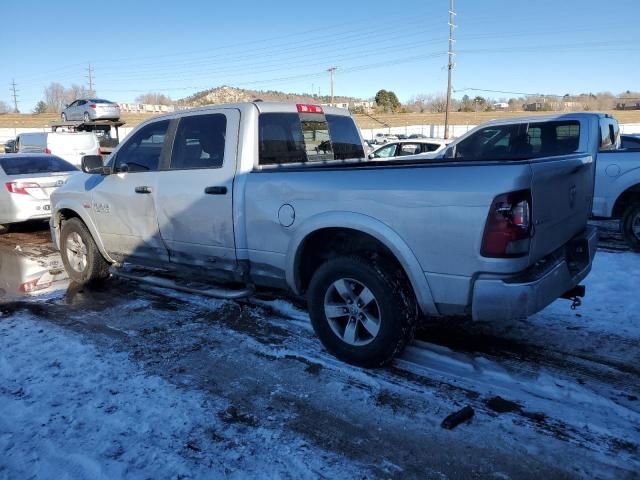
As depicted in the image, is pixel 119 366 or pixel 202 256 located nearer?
pixel 119 366

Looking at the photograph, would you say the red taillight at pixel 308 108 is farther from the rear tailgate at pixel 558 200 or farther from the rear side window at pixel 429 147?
the rear side window at pixel 429 147

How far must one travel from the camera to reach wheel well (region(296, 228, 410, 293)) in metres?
3.55

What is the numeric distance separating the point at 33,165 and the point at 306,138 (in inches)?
275

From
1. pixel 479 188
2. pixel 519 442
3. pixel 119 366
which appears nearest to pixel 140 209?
pixel 119 366

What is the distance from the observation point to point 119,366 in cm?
376

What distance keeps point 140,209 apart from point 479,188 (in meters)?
3.42

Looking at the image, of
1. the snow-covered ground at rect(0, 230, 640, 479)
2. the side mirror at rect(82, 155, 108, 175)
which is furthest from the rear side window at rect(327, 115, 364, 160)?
the side mirror at rect(82, 155, 108, 175)

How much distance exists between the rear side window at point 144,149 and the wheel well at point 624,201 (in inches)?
244

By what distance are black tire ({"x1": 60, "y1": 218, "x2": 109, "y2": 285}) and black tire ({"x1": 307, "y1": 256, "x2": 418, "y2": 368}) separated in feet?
10.7

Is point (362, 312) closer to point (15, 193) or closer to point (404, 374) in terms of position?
point (404, 374)

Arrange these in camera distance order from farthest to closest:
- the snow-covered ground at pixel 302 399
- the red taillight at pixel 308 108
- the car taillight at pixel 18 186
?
the car taillight at pixel 18 186 → the red taillight at pixel 308 108 → the snow-covered ground at pixel 302 399

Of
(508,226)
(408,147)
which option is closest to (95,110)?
(408,147)

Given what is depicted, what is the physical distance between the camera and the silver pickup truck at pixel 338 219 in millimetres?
2963

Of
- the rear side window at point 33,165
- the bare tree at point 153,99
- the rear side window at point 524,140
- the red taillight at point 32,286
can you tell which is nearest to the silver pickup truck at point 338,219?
the red taillight at point 32,286
